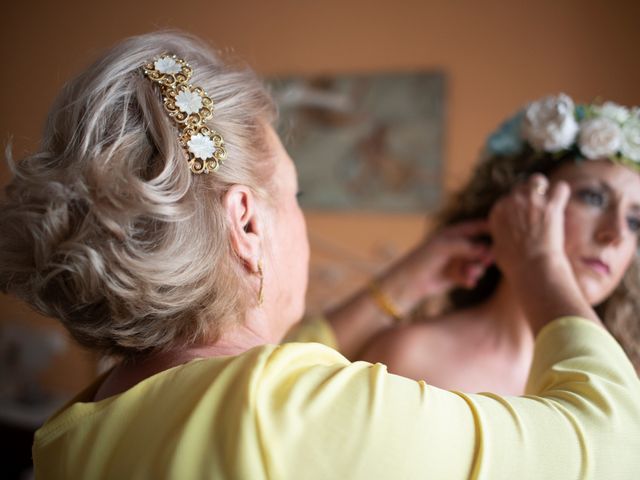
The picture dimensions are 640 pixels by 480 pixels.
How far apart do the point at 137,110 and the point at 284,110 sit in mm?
2903

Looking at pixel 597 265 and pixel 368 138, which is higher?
pixel 597 265

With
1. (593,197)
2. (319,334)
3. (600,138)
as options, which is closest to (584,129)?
(600,138)

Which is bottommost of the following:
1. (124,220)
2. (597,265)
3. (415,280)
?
(415,280)

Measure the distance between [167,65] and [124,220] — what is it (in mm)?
210

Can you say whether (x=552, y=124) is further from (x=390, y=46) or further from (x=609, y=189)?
(x=390, y=46)

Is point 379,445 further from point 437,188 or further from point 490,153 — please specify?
point 437,188

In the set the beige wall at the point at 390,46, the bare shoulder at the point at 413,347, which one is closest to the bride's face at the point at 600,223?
the bare shoulder at the point at 413,347

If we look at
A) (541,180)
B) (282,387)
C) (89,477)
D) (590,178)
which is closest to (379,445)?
(282,387)

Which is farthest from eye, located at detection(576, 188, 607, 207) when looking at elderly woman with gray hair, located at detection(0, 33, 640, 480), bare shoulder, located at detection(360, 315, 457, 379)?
elderly woman with gray hair, located at detection(0, 33, 640, 480)

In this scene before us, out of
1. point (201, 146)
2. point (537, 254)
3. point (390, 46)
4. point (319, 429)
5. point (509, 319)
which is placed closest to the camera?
point (319, 429)

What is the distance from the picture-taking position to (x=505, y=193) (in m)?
1.46

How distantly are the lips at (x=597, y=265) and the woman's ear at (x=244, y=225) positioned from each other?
80 centimetres

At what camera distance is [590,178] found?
135 centimetres

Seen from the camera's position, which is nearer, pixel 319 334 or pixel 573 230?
pixel 573 230
